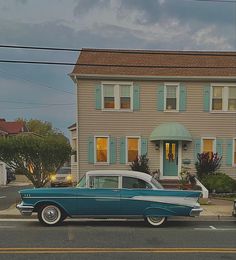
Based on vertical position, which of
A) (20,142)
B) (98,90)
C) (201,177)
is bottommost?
(201,177)

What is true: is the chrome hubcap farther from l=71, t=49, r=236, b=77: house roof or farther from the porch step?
l=71, t=49, r=236, b=77: house roof

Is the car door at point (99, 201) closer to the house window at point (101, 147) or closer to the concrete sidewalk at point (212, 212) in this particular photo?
the concrete sidewalk at point (212, 212)

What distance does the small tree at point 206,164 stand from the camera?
23.5 m

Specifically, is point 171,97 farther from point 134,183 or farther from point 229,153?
point 134,183

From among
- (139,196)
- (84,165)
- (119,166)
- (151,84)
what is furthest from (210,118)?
(139,196)

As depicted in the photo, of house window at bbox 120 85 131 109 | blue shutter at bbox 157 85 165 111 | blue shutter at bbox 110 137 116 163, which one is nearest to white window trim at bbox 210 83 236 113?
blue shutter at bbox 157 85 165 111

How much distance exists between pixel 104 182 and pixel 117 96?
12232 mm

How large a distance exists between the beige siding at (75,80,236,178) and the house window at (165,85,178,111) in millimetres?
370

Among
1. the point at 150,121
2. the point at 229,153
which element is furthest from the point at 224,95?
the point at 150,121

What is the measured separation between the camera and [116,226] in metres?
12.3

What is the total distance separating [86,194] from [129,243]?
2870mm

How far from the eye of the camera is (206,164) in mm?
23562

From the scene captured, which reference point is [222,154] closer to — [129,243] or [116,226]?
[116,226]

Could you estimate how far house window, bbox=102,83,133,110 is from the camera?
24.2 meters
